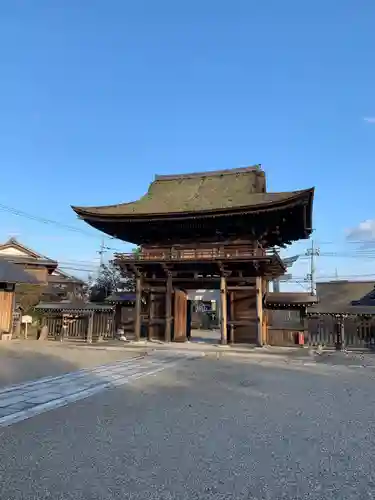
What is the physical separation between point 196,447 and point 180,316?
18242 millimetres

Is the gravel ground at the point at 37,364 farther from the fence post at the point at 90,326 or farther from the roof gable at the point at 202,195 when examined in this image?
the roof gable at the point at 202,195

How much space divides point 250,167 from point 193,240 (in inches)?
247

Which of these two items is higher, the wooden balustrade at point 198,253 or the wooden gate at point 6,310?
the wooden balustrade at point 198,253

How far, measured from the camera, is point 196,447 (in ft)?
16.0

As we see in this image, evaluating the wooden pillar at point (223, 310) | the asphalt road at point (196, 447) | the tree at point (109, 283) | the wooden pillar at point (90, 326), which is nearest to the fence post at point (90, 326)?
the wooden pillar at point (90, 326)

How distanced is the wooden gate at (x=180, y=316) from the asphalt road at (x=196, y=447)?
44.7ft

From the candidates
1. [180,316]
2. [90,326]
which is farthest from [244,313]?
[90,326]

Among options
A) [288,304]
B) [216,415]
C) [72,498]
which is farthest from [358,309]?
[72,498]

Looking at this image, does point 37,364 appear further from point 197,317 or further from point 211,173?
point 197,317

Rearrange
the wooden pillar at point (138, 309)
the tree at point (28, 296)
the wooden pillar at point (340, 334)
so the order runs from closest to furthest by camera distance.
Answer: the wooden pillar at point (340, 334)
the wooden pillar at point (138, 309)
the tree at point (28, 296)

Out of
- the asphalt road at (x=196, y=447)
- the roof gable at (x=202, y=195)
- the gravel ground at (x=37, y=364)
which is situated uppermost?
the roof gable at (x=202, y=195)

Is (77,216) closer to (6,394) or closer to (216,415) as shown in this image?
(6,394)

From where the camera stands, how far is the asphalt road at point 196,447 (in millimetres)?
3686

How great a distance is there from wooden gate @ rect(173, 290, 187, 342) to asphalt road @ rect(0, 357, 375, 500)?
44.7 ft
